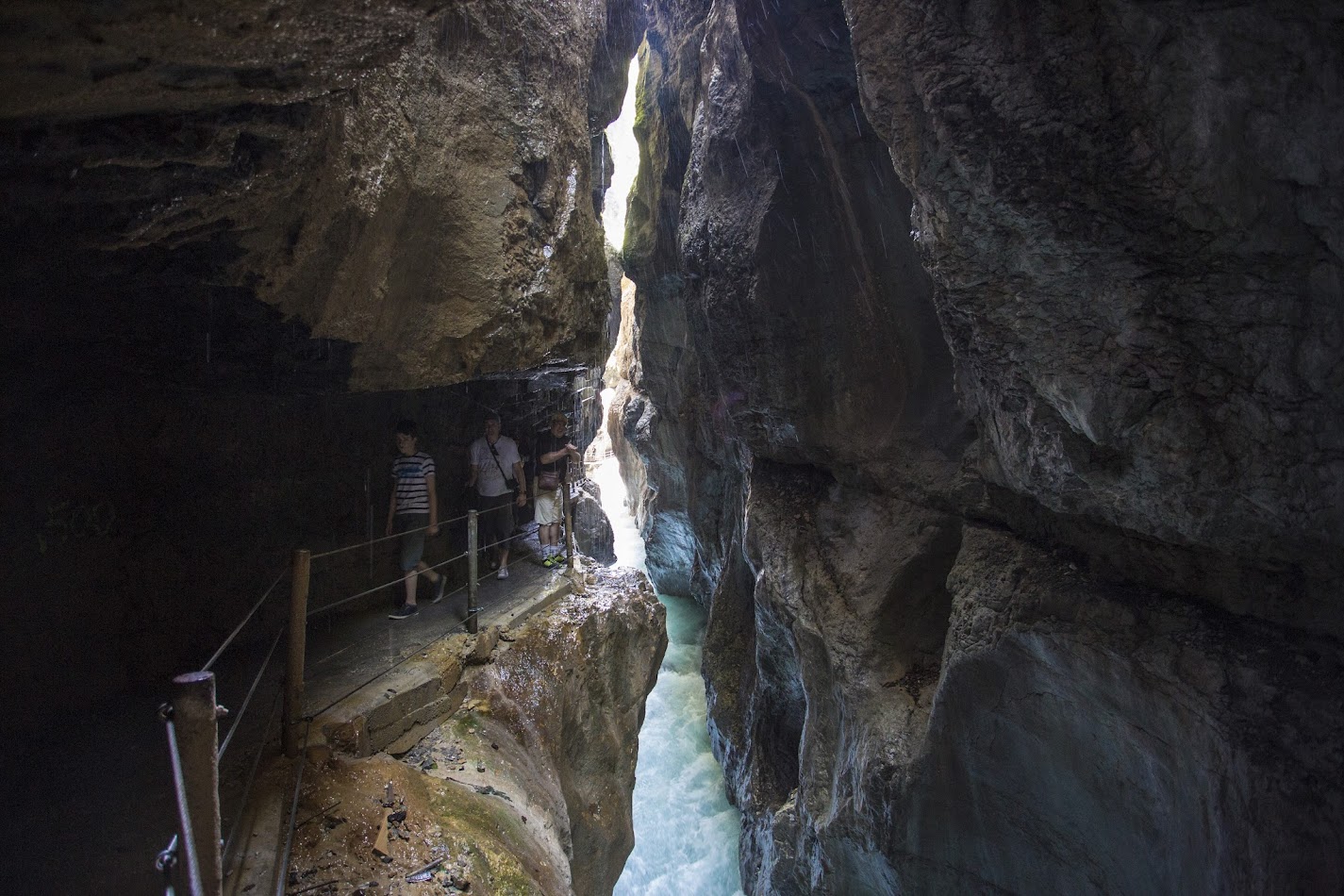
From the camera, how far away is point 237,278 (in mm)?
3812

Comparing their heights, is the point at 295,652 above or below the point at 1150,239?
below

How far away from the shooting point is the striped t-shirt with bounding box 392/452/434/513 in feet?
18.4

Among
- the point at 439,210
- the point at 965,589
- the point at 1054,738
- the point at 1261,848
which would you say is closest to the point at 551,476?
the point at 439,210

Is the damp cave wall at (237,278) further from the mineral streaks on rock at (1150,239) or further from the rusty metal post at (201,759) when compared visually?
the mineral streaks on rock at (1150,239)

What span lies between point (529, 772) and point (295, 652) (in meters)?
1.91

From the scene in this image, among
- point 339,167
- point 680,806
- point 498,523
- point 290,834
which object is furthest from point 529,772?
point 680,806

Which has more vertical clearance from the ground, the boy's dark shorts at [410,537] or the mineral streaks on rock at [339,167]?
the mineral streaks on rock at [339,167]

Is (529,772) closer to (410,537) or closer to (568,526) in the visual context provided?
(410,537)

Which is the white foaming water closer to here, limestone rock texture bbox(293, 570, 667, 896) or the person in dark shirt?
limestone rock texture bbox(293, 570, 667, 896)

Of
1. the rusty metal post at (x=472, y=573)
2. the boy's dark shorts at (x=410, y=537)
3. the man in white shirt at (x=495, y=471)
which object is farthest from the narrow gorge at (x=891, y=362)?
the rusty metal post at (x=472, y=573)

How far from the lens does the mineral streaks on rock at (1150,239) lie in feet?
10.9

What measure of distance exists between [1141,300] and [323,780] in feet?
17.9

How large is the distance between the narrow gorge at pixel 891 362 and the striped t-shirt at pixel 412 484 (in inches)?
30.1

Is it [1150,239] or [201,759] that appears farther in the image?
[1150,239]
